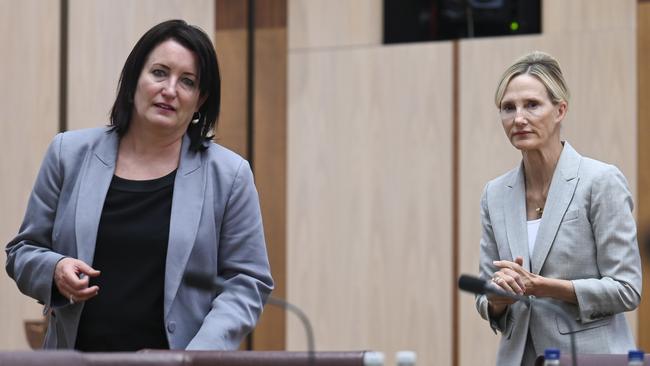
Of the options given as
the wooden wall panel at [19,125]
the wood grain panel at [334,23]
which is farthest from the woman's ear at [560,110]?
the wood grain panel at [334,23]

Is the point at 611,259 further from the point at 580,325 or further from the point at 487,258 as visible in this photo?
the point at 487,258

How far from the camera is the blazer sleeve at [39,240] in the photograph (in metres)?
2.47

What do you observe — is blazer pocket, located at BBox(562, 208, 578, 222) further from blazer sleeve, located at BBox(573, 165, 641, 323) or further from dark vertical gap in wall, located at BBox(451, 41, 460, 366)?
dark vertical gap in wall, located at BBox(451, 41, 460, 366)

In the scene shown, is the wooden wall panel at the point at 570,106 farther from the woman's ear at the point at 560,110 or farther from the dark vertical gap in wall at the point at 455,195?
the woman's ear at the point at 560,110

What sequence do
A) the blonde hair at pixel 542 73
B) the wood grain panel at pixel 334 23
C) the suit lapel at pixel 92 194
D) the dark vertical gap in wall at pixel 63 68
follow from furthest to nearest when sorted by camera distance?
the wood grain panel at pixel 334 23, the dark vertical gap in wall at pixel 63 68, the blonde hair at pixel 542 73, the suit lapel at pixel 92 194

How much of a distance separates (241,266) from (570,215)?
0.81 meters

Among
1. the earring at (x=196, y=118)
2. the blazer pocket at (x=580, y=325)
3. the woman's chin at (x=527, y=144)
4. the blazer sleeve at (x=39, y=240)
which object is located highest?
the earring at (x=196, y=118)

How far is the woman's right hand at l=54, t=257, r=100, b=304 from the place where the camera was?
238 cm

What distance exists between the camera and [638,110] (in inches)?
216

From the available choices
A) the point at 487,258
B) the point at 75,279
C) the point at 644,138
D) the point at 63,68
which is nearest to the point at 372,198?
the point at 644,138

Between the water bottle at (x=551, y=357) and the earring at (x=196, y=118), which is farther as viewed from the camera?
the earring at (x=196, y=118)

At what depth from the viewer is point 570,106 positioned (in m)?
5.63

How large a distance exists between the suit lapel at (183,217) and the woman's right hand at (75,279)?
0.16 meters

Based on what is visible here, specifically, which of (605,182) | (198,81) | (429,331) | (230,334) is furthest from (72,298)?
(429,331)
